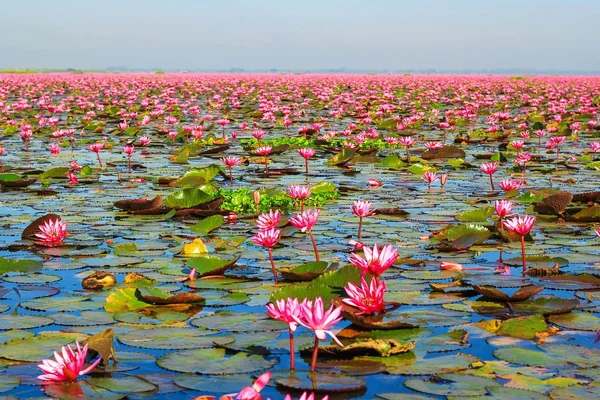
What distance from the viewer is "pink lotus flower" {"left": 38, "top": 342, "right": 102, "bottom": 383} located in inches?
87.4

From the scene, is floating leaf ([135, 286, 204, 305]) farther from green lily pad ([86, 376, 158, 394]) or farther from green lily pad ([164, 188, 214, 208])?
green lily pad ([164, 188, 214, 208])

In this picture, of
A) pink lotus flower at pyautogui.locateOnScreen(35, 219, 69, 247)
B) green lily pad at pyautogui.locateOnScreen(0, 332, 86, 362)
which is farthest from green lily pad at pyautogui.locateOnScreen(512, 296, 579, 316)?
pink lotus flower at pyautogui.locateOnScreen(35, 219, 69, 247)

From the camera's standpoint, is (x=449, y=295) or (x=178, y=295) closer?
(x=178, y=295)

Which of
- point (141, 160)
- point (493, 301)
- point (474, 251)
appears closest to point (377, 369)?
point (493, 301)

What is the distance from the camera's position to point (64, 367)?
2.24 metres

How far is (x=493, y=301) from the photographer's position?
10.9 feet

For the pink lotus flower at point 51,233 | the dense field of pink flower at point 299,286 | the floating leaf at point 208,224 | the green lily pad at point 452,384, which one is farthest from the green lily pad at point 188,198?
the green lily pad at point 452,384

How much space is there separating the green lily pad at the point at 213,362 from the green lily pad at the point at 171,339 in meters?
0.08

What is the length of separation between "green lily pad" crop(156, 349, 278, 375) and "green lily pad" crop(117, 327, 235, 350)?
78 millimetres

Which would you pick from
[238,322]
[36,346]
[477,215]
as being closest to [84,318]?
[36,346]

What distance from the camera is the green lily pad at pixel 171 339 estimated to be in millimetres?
2715

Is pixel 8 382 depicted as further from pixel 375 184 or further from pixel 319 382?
pixel 375 184

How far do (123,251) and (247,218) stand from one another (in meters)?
1.28

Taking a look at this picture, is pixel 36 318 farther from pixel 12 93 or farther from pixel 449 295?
pixel 12 93
